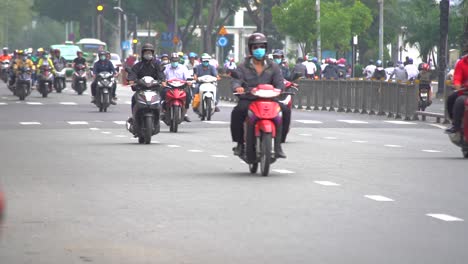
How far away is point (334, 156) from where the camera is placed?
66.8ft

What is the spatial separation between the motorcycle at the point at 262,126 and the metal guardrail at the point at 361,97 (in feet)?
69.1

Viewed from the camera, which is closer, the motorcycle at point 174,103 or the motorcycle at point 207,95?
the motorcycle at point 174,103

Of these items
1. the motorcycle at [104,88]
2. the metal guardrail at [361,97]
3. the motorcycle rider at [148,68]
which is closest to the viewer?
the motorcycle rider at [148,68]

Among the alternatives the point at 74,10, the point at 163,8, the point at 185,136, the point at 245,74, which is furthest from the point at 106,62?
the point at 74,10

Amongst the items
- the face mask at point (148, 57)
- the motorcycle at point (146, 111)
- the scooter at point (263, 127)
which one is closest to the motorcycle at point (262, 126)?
the scooter at point (263, 127)

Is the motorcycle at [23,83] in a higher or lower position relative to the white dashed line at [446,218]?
A: lower

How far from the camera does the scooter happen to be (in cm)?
1587

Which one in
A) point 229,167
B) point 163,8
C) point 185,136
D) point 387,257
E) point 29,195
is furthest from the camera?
point 163,8

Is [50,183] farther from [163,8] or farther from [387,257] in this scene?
[163,8]

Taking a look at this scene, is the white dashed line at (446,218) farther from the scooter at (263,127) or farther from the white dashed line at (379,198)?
the scooter at (263,127)

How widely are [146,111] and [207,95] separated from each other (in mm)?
11150

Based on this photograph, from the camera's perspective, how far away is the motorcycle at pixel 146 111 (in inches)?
922

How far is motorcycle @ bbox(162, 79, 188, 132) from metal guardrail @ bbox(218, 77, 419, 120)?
33.1ft

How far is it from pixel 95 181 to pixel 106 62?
975 inches
